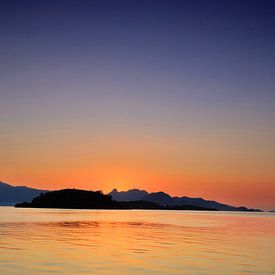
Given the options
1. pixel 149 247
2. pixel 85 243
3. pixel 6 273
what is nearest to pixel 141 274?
pixel 6 273

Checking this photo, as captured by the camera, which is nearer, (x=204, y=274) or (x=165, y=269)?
(x=204, y=274)

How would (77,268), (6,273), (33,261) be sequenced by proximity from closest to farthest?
(6,273), (77,268), (33,261)

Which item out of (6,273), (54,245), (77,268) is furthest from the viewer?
(54,245)

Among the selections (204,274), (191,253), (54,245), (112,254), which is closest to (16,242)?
(54,245)

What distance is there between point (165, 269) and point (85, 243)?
21.1 meters

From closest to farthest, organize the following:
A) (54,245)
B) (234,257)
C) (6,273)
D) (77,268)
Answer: (6,273), (77,268), (234,257), (54,245)

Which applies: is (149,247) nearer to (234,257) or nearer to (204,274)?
(234,257)

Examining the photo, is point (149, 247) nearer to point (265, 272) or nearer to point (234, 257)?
point (234, 257)

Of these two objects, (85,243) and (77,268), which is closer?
(77,268)

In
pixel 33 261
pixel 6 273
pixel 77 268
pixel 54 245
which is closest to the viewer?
pixel 6 273

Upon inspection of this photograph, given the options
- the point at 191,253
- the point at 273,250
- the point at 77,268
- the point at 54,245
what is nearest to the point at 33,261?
the point at 77,268

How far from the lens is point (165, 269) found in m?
35.2

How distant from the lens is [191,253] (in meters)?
45.9

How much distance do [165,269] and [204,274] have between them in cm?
355
